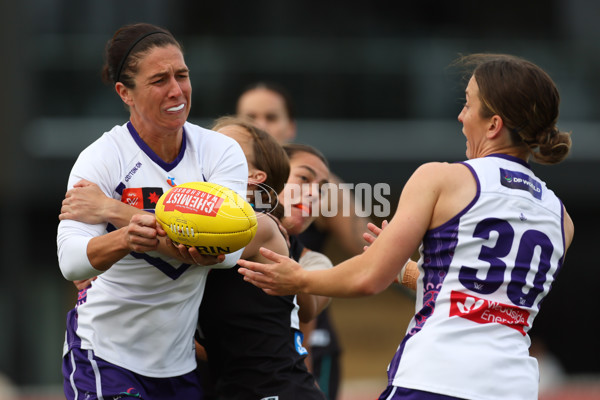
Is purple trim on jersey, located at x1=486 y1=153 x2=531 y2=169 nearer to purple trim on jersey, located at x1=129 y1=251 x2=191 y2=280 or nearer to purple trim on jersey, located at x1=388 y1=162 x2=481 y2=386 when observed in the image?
purple trim on jersey, located at x1=388 y1=162 x2=481 y2=386

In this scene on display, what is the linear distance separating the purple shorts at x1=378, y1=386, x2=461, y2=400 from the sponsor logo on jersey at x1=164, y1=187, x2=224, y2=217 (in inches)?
36.9

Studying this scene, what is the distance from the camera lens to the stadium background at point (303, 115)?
14.1 m

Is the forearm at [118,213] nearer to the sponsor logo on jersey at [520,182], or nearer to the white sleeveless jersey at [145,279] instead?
the white sleeveless jersey at [145,279]

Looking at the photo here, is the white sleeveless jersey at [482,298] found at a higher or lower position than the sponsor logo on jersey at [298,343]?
higher

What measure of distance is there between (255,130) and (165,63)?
760mm

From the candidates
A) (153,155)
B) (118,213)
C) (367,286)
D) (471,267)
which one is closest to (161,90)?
(153,155)

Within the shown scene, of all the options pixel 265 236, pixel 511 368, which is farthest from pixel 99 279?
pixel 511 368

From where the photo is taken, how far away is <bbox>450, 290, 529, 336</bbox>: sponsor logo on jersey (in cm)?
328

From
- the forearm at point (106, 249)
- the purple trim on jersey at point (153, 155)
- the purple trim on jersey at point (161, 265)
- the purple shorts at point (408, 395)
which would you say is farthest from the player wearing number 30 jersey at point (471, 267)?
the purple trim on jersey at point (153, 155)

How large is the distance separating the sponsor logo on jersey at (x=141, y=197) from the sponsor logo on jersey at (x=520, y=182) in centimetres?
142

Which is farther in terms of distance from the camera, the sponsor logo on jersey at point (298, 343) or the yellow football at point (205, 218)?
the sponsor logo on jersey at point (298, 343)

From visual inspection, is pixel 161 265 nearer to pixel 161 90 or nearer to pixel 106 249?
pixel 106 249

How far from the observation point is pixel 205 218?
3463mm

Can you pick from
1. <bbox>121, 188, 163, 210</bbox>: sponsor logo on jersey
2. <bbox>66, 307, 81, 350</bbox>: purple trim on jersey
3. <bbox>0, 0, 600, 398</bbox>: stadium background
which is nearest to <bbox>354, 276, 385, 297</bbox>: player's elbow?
<bbox>121, 188, 163, 210</bbox>: sponsor logo on jersey
